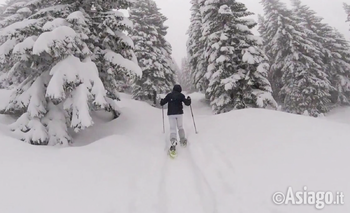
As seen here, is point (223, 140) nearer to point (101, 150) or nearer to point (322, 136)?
point (322, 136)

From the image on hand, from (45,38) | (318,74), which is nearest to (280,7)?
(318,74)

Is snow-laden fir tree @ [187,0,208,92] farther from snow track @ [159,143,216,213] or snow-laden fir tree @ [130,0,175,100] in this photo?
snow track @ [159,143,216,213]

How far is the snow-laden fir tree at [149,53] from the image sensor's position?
23969 millimetres

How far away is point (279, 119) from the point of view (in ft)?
29.1

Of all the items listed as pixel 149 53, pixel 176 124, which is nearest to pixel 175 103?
pixel 176 124

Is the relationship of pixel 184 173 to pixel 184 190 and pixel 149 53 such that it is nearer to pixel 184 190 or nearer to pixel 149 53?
pixel 184 190

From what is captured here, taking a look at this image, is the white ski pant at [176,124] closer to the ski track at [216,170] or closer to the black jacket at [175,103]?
the black jacket at [175,103]

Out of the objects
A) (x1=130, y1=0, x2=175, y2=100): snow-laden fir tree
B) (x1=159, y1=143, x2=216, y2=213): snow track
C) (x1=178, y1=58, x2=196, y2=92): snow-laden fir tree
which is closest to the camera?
(x1=159, y1=143, x2=216, y2=213): snow track

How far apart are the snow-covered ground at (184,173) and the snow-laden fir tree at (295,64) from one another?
15744mm

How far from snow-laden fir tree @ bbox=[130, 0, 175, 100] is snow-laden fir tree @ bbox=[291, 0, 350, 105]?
1687 centimetres

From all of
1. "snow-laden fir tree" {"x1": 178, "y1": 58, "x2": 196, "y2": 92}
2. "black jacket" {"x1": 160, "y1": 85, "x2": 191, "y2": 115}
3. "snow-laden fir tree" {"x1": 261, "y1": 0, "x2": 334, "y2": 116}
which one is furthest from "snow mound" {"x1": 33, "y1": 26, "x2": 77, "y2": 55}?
"snow-laden fir tree" {"x1": 178, "y1": 58, "x2": 196, "y2": 92}

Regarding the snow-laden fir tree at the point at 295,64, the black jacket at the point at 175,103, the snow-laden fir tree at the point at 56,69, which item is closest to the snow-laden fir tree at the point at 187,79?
the snow-laden fir tree at the point at 295,64

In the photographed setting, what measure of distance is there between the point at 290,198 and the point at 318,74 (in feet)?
74.9

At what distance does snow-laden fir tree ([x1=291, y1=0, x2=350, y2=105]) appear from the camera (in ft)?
85.1
